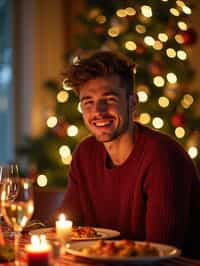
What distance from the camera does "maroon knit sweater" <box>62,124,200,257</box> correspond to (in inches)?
79.2

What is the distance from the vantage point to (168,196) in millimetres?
2014

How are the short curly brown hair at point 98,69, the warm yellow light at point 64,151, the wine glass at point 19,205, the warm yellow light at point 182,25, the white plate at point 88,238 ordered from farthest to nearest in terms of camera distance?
the warm yellow light at point 64,151 < the warm yellow light at point 182,25 < the short curly brown hair at point 98,69 < the white plate at point 88,238 < the wine glass at point 19,205

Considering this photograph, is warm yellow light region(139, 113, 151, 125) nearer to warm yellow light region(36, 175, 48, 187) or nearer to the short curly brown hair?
warm yellow light region(36, 175, 48, 187)

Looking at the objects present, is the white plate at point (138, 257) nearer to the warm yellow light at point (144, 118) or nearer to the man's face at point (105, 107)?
the man's face at point (105, 107)

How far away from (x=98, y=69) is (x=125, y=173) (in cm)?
34

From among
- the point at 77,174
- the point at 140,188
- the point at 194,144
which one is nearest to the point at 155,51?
the point at 194,144

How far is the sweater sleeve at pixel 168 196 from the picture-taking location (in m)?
1.99

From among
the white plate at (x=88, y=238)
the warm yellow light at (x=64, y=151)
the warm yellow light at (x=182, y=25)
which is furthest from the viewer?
the warm yellow light at (x=64, y=151)

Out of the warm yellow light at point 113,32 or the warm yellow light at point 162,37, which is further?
the warm yellow light at point 113,32

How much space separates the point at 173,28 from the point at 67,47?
179 cm

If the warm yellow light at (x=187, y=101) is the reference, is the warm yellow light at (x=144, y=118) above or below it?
below

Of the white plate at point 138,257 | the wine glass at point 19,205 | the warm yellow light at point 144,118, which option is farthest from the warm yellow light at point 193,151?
the wine glass at point 19,205

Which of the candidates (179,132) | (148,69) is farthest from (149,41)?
(179,132)

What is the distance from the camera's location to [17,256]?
1.65 m
